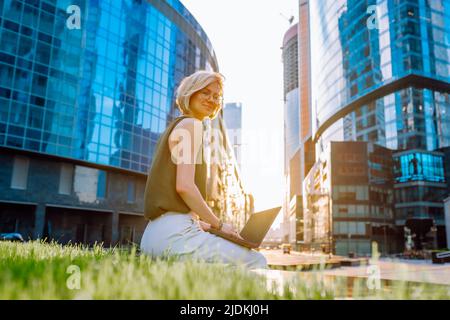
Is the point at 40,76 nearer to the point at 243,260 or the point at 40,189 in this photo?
the point at 40,189

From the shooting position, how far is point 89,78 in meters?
42.2

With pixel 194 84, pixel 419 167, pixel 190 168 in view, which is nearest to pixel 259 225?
pixel 190 168

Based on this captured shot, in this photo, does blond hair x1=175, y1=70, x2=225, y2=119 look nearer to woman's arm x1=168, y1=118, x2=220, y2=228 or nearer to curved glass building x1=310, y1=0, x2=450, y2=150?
woman's arm x1=168, y1=118, x2=220, y2=228

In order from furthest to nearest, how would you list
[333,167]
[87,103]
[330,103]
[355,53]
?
1. [330,103]
2. [355,53]
3. [333,167]
4. [87,103]

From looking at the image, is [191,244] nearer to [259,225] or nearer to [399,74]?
[259,225]

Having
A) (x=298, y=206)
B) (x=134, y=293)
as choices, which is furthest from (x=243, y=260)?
(x=298, y=206)

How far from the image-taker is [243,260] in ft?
10.1

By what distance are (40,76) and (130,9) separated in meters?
16.0

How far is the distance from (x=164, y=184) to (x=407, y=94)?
72.8 metres

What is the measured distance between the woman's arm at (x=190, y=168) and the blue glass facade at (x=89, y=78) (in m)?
37.4

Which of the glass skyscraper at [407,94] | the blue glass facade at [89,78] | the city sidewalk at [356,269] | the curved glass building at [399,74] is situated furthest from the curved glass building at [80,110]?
the curved glass building at [399,74]

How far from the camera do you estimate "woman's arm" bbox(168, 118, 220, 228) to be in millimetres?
3211

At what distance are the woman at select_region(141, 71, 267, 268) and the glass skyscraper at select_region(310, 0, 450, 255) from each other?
61.8 metres

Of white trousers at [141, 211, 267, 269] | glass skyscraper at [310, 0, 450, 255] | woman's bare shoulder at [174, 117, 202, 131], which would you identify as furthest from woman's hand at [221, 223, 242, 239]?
glass skyscraper at [310, 0, 450, 255]
